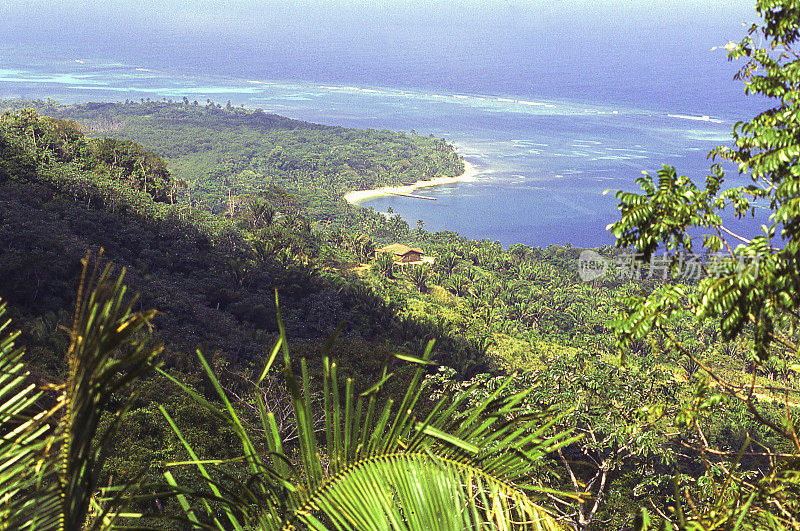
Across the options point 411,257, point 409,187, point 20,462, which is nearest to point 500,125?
point 409,187

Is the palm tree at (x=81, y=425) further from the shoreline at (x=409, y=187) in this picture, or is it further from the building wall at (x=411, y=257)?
the shoreline at (x=409, y=187)

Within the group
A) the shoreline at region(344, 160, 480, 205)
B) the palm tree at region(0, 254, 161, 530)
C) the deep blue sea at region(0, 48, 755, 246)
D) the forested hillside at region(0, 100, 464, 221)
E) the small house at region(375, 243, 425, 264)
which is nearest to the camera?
the palm tree at region(0, 254, 161, 530)

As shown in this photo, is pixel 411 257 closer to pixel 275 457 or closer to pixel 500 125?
pixel 275 457

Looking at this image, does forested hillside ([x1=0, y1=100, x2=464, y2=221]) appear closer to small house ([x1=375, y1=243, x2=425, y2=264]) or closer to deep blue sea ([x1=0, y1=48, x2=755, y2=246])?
deep blue sea ([x1=0, y1=48, x2=755, y2=246])

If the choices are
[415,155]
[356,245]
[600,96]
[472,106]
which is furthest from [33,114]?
[600,96]

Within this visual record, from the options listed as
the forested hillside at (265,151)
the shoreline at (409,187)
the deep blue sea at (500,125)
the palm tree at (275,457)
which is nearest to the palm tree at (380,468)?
the palm tree at (275,457)

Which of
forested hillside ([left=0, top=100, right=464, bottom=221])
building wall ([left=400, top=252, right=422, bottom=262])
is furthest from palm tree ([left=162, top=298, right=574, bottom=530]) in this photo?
forested hillside ([left=0, top=100, right=464, bottom=221])
